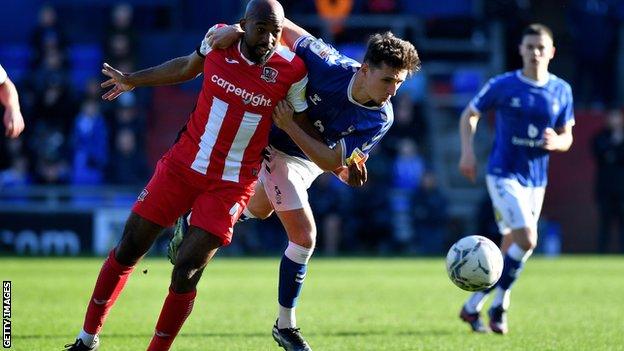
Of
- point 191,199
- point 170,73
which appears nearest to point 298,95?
point 170,73

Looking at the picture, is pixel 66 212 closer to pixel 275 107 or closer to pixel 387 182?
pixel 387 182

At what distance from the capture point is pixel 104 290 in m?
7.82

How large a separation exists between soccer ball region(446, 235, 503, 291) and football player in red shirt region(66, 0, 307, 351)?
2.08m

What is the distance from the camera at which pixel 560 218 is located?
23.7 meters

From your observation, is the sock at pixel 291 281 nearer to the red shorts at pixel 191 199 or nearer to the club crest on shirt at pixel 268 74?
the red shorts at pixel 191 199

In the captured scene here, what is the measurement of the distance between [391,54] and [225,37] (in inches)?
43.2

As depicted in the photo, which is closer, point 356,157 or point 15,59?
point 356,157

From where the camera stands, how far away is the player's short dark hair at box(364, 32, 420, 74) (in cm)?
793

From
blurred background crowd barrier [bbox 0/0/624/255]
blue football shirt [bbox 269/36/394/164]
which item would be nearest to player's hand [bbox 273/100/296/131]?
blue football shirt [bbox 269/36/394/164]

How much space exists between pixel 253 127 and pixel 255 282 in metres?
7.61

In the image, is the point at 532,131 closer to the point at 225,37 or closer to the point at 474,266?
the point at 474,266

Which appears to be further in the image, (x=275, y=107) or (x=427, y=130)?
(x=427, y=130)

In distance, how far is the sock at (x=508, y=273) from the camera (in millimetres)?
10500

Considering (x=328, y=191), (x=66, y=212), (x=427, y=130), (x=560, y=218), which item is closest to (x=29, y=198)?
(x=66, y=212)
